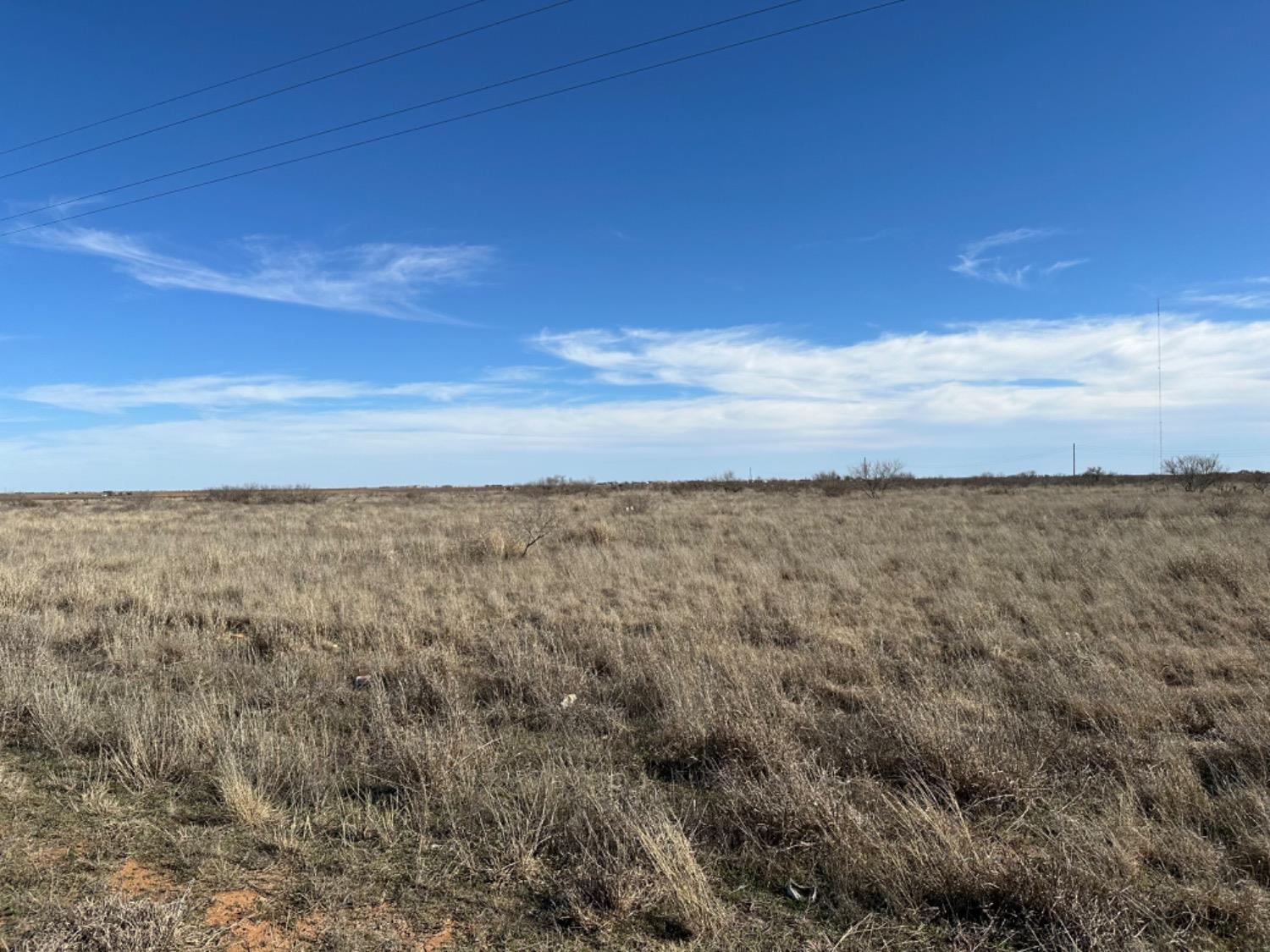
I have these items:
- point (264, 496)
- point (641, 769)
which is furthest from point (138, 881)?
point (264, 496)

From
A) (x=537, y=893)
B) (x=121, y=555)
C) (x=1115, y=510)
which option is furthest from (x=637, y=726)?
(x=1115, y=510)

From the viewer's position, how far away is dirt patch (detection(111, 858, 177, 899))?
3061 mm

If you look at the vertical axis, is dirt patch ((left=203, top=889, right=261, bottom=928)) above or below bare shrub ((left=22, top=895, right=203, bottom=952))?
below

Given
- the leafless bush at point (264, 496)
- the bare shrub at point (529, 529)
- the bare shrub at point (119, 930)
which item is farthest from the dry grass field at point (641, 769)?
the leafless bush at point (264, 496)

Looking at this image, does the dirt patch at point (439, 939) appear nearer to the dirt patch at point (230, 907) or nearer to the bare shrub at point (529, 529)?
the dirt patch at point (230, 907)

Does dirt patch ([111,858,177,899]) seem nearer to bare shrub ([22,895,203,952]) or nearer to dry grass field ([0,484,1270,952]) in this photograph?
dry grass field ([0,484,1270,952])

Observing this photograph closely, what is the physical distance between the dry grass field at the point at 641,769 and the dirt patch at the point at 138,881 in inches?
0.7

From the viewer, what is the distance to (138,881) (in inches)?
124

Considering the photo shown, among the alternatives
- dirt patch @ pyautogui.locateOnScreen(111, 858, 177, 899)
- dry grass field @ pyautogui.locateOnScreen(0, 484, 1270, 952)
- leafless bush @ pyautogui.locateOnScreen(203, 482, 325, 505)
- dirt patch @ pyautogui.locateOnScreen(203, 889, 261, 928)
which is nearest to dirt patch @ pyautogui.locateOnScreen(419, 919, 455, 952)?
dry grass field @ pyautogui.locateOnScreen(0, 484, 1270, 952)

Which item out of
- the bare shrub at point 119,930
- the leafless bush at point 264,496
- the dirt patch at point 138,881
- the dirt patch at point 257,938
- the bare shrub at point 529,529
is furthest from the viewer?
the leafless bush at point 264,496

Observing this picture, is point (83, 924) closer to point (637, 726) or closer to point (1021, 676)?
point (637, 726)

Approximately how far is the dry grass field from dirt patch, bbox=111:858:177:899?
0.02 meters

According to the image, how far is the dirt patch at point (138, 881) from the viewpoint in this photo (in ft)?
10.0

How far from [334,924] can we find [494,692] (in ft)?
10.5
